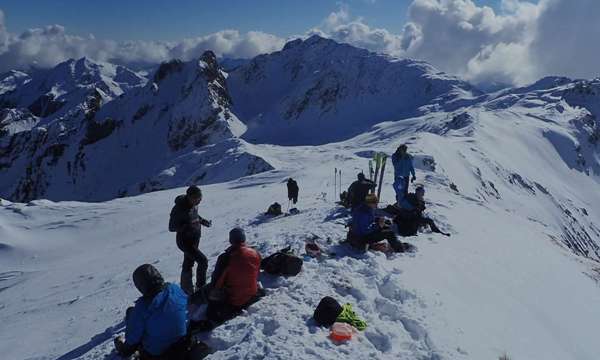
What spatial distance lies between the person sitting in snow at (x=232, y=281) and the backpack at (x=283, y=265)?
1.58 metres

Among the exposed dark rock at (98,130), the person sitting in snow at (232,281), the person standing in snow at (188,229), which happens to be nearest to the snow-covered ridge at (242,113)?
the exposed dark rock at (98,130)

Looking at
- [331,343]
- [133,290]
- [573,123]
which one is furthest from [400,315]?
[573,123]

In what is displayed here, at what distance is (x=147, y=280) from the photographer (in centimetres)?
704

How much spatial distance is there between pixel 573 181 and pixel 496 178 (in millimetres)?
51032

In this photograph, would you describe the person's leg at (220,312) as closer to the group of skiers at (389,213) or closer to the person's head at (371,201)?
the group of skiers at (389,213)

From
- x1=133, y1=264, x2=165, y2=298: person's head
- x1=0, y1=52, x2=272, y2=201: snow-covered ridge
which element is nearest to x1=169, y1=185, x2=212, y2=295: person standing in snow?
x1=133, y1=264, x2=165, y2=298: person's head

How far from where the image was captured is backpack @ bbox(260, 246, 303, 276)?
11.1 m

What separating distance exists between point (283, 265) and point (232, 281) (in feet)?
6.23

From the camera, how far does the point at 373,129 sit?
150 m

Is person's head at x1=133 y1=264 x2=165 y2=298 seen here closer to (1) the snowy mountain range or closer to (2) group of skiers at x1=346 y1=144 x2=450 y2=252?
(1) the snowy mountain range

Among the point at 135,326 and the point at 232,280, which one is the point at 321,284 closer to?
the point at 232,280

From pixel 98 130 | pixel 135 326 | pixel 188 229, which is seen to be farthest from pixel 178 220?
pixel 98 130

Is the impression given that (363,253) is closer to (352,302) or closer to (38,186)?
(352,302)

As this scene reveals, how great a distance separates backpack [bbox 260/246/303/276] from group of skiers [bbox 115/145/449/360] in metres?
1.06
